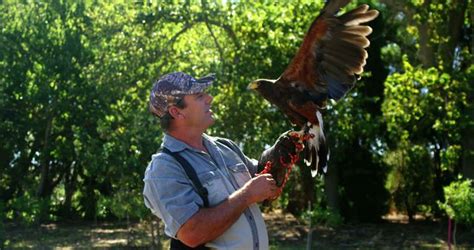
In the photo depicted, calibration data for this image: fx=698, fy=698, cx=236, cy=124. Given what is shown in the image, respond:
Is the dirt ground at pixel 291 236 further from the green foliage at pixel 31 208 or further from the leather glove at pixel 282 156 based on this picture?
the leather glove at pixel 282 156

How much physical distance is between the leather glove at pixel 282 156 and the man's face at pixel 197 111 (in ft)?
1.10

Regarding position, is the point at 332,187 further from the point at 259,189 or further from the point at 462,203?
the point at 259,189

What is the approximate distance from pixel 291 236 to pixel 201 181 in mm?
10377

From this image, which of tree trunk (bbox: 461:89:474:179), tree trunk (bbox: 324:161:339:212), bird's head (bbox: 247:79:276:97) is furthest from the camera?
tree trunk (bbox: 324:161:339:212)

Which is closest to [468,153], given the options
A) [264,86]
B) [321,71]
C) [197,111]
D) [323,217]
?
[323,217]

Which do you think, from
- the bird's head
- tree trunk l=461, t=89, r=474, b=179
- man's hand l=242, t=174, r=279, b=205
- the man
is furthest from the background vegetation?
man's hand l=242, t=174, r=279, b=205

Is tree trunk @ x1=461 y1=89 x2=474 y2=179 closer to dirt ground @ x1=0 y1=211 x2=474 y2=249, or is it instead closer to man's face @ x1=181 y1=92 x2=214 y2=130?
dirt ground @ x1=0 y1=211 x2=474 y2=249

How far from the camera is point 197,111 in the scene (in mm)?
2918

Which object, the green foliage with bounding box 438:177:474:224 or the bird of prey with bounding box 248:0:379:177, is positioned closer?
the bird of prey with bounding box 248:0:379:177

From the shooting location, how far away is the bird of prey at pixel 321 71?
335 cm

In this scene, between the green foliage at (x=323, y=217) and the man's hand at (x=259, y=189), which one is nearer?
the man's hand at (x=259, y=189)

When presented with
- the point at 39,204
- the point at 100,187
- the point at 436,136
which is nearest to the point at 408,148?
the point at 436,136

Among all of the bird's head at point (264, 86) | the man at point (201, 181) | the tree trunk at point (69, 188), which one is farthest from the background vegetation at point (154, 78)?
the man at point (201, 181)

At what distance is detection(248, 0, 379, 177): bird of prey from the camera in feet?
11.0
